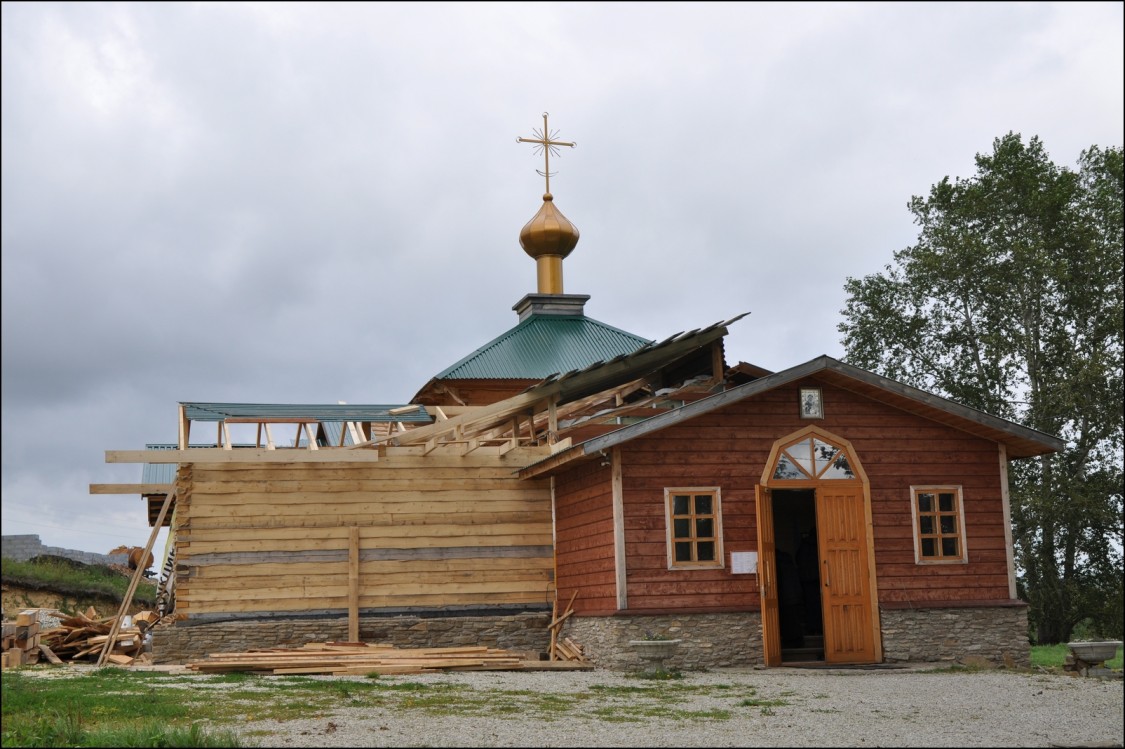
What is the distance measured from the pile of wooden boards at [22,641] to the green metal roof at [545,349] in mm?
9340

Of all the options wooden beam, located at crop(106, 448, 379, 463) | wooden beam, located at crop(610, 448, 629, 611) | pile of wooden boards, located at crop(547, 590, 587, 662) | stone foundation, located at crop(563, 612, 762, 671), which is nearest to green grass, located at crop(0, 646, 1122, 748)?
stone foundation, located at crop(563, 612, 762, 671)

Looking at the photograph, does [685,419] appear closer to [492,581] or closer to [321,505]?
[492,581]

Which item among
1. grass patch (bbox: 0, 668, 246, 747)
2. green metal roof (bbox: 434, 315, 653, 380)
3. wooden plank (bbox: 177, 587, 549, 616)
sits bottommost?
grass patch (bbox: 0, 668, 246, 747)

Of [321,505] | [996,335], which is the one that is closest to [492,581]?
[321,505]

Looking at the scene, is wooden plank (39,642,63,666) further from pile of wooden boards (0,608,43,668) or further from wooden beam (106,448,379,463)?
wooden beam (106,448,379,463)

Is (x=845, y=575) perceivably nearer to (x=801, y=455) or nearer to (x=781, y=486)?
(x=781, y=486)

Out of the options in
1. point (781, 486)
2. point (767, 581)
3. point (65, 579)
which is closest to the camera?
point (767, 581)

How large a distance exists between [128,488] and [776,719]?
490 inches

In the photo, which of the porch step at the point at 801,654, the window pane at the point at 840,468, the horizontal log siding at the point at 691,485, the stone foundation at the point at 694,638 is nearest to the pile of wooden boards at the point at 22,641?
the stone foundation at the point at 694,638

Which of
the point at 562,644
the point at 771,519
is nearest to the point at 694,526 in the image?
the point at 771,519

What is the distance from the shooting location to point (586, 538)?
17.7 metres

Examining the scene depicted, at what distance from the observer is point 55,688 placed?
13117 millimetres

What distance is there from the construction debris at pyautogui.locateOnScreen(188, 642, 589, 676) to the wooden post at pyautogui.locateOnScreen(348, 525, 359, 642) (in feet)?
4.08

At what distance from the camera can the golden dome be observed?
2934 centimetres
